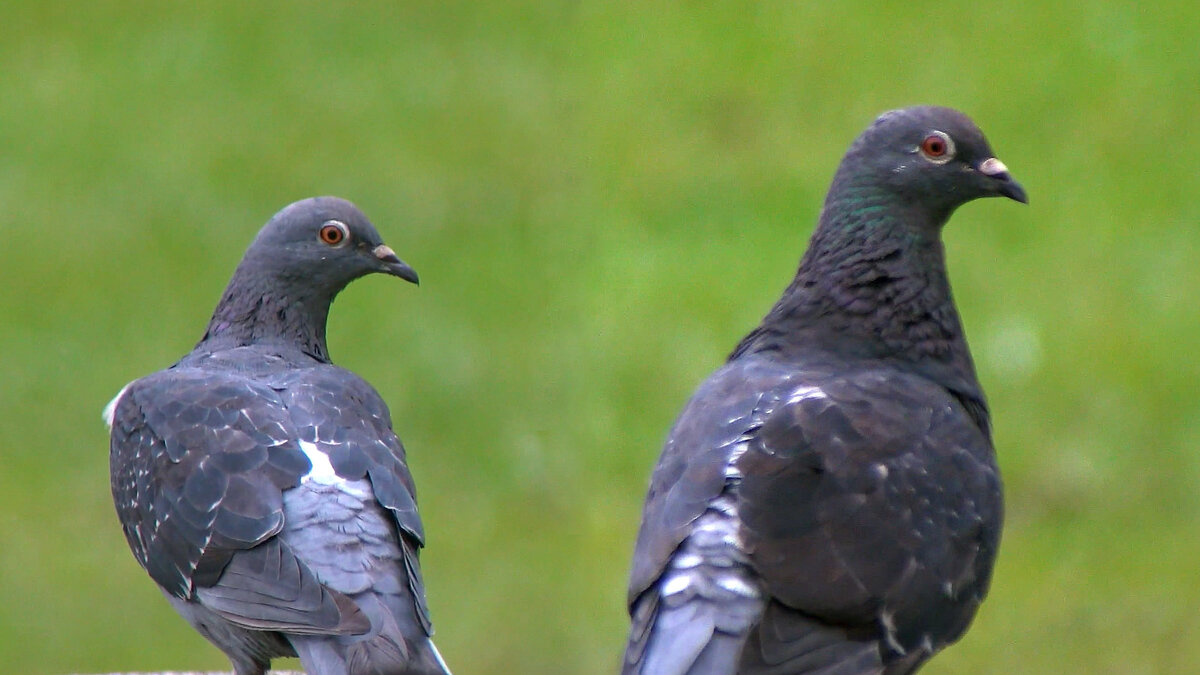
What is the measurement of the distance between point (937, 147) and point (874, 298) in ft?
1.72

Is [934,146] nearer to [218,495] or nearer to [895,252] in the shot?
[895,252]

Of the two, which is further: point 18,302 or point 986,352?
point 18,302

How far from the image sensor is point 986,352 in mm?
11875

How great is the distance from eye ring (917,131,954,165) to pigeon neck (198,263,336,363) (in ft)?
6.90

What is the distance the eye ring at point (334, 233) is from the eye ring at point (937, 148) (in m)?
1.96

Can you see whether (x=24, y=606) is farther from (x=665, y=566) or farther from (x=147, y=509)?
(x=665, y=566)

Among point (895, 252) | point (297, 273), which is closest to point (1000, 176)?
point (895, 252)

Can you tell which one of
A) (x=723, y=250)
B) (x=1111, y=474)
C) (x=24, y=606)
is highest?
(x=723, y=250)

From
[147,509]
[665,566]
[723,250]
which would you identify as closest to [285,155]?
[723,250]

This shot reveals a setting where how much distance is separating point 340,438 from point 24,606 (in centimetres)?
611

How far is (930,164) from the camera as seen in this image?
→ 6324mm

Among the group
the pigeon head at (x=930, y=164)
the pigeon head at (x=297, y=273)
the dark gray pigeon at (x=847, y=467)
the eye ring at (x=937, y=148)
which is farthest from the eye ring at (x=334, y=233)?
the eye ring at (x=937, y=148)

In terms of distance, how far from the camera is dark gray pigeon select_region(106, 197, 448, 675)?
5594 mm

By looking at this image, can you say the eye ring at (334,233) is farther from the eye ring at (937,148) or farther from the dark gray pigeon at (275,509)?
the eye ring at (937,148)
